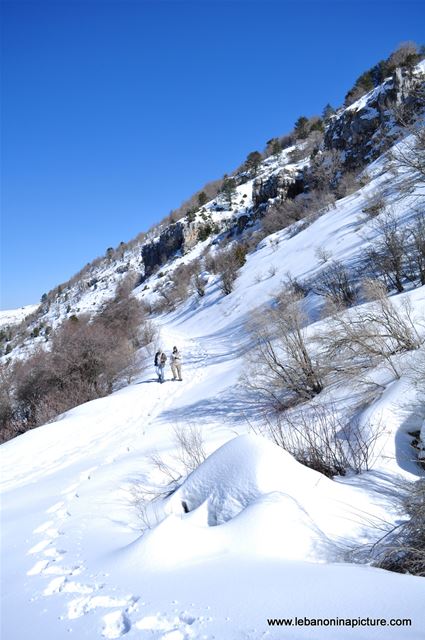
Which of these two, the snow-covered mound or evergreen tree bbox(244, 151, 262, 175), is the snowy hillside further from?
evergreen tree bbox(244, 151, 262, 175)

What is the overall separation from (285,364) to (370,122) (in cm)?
3398

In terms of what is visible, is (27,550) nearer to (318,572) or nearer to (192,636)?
(192,636)

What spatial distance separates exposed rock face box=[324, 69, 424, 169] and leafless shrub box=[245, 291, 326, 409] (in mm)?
24713

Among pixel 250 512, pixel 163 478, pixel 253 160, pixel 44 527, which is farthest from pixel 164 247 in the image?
pixel 250 512

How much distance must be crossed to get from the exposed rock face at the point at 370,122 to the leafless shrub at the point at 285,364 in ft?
81.1

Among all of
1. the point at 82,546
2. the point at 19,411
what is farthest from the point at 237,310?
the point at 82,546

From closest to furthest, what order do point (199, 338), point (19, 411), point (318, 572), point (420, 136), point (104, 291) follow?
point (318, 572)
point (420, 136)
point (19, 411)
point (199, 338)
point (104, 291)

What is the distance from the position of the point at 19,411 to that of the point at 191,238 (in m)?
40.9

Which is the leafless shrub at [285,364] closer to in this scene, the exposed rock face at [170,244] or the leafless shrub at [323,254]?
the leafless shrub at [323,254]

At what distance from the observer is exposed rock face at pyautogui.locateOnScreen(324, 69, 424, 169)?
98.1 feet

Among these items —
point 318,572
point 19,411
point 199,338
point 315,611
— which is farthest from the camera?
point 199,338

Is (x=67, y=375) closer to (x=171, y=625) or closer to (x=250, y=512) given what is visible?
(x=250, y=512)

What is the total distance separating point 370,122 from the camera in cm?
3281

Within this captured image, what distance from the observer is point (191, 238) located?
55031 millimetres
